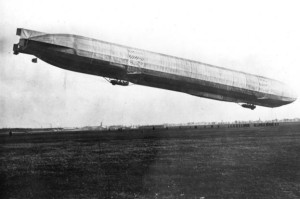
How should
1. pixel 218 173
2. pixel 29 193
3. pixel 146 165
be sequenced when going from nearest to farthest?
pixel 29 193
pixel 218 173
pixel 146 165

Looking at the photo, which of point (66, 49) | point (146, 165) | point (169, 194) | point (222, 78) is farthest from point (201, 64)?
point (169, 194)

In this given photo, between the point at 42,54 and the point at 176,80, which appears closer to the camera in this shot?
the point at 42,54

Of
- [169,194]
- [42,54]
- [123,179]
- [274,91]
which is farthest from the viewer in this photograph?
[274,91]

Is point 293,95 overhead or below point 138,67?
below

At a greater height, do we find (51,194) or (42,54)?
(42,54)

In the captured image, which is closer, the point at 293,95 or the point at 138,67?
the point at 138,67

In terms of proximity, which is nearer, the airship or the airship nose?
the airship

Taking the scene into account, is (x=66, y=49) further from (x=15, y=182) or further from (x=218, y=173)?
(x=218, y=173)

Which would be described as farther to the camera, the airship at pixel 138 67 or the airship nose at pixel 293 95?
the airship nose at pixel 293 95
